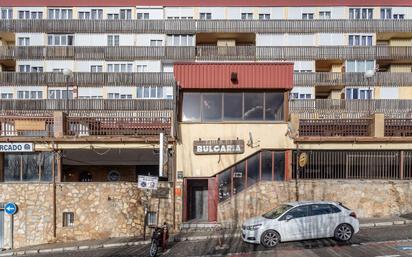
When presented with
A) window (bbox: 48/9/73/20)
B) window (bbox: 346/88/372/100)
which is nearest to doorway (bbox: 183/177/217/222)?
window (bbox: 346/88/372/100)

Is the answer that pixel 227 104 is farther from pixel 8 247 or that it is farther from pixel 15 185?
pixel 8 247

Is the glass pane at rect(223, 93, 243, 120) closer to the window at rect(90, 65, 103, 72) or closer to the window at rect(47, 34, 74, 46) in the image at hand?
the window at rect(90, 65, 103, 72)

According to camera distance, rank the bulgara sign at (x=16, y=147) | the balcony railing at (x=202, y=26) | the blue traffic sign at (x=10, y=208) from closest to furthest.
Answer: the blue traffic sign at (x=10, y=208) → the bulgara sign at (x=16, y=147) → the balcony railing at (x=202, y=26)

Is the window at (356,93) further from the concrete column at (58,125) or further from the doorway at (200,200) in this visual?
the concrete column at (58,125)

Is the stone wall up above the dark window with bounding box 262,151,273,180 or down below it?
below

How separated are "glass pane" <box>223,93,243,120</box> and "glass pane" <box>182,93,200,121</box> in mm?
1345

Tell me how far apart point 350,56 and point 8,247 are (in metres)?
30.2

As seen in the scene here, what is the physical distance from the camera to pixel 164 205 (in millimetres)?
19859

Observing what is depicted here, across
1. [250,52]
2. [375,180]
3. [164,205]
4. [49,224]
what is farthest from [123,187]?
[250,52]

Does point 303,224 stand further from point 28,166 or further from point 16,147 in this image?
point 16,147

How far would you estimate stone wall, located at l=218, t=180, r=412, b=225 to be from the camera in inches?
792

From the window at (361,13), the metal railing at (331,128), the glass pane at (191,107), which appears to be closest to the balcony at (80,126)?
the glass pane at (191,107)

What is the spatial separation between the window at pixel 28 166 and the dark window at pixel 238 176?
8797 millimetres

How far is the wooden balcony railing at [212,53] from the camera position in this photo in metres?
36.6
